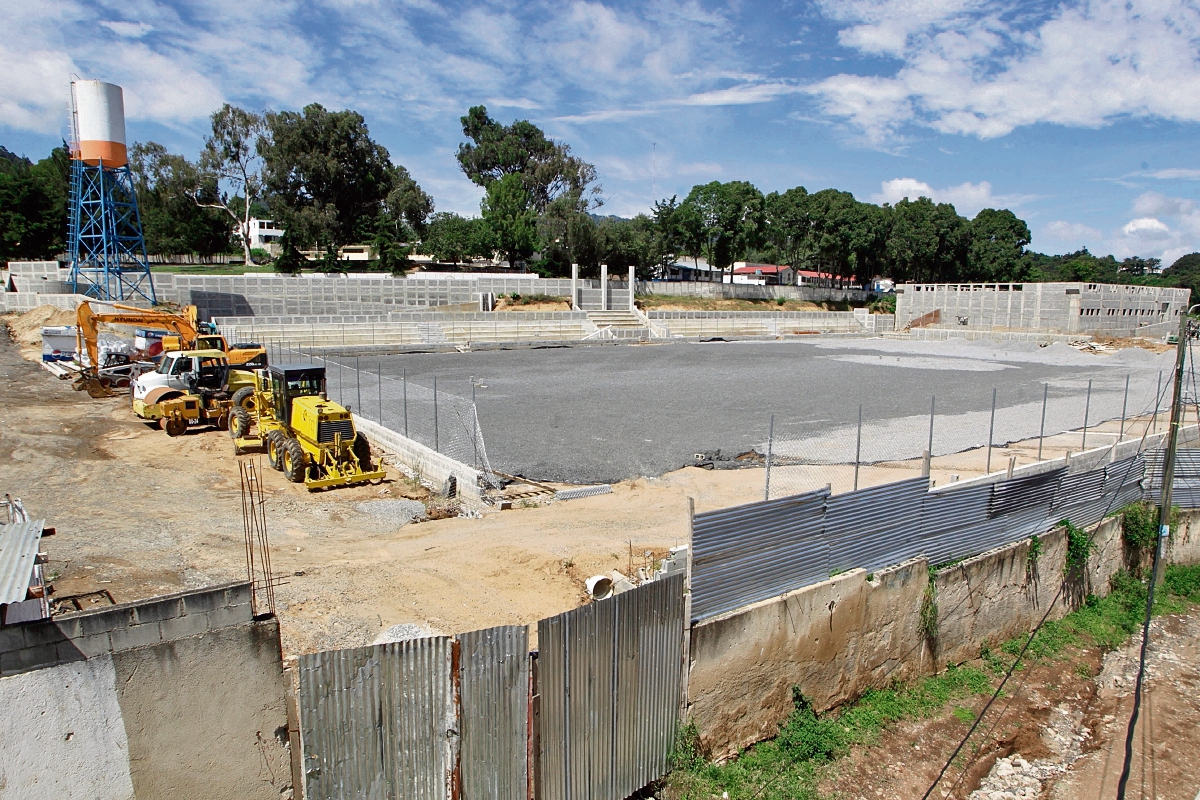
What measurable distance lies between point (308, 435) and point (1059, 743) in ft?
46.2

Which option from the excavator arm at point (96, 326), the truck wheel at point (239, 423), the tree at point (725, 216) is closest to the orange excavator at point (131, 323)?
the excavator arm at point (96, 326)

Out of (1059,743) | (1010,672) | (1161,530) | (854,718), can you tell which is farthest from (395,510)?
(1161,530)

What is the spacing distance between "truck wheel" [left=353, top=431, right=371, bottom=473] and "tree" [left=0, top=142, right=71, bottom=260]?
2462 inches

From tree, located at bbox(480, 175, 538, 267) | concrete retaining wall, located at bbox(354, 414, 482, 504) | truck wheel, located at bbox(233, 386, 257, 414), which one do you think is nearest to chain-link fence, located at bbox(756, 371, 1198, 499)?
concrete retaining wall, located at bbox(354, 414, 482, 504)

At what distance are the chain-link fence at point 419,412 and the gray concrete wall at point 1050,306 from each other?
57.8 metres

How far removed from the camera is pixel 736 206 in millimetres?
77188

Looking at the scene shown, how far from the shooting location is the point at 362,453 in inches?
634

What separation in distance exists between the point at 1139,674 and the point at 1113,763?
263 centimetres

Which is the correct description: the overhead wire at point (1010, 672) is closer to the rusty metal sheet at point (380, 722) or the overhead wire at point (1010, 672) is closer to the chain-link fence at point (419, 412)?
the rusty metal sheet at point (380, 722)

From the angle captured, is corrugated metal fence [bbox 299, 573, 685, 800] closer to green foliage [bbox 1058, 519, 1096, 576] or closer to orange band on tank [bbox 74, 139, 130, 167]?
green foliage [bbox 1058, 519, 1096, 576]

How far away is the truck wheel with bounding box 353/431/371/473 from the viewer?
15859mm

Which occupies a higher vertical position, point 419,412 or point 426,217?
point 426,217

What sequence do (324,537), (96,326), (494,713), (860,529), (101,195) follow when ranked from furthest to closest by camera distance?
(101,195), (96,326), (324,537), (860,529), (494,713)

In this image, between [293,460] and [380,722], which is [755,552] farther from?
[293,460]
